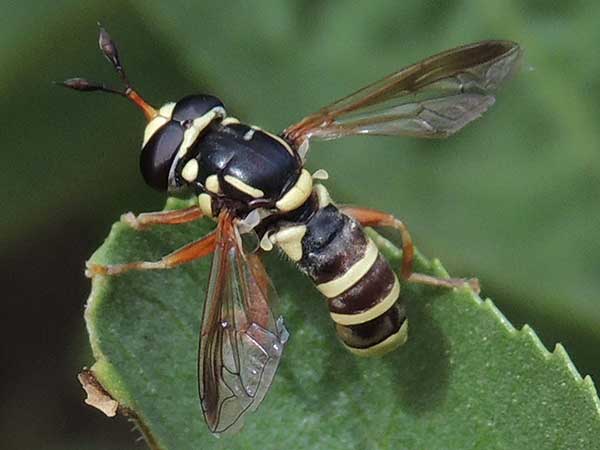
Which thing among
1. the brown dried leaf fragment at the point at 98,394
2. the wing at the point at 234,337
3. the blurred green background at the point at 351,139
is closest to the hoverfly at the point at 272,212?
the wing at the point at 234,337

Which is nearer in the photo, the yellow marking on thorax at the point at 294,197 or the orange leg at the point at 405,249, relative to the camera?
the orange leg at the point at 405,249

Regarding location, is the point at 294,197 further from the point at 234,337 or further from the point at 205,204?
the point at 234,337

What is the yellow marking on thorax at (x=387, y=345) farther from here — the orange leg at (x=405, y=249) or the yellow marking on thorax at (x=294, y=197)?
the yellow marking on thorax at (x=294, y=197)

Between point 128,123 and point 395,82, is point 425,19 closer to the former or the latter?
point 395,82

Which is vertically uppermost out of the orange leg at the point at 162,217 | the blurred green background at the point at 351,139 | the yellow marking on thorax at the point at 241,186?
the orange leg at the point at 162,217

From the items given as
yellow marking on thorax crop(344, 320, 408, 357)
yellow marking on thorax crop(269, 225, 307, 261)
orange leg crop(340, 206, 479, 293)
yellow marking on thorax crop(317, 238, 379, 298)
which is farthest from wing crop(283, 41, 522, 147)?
yellow marking on thorax crop(344, 320, 408, 357)

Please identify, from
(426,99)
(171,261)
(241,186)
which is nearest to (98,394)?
(171,261)

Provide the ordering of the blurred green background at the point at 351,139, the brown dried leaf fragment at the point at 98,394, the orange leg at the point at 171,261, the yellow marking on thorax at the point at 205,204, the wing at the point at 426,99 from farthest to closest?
the blurred green background at the point at 351,139
the wing at the point at 426,99
the yellow marking on thorax at the point at 205,204
the orange leg at the point at 171,261
the brown dried leaf fragment at the point at 98,394

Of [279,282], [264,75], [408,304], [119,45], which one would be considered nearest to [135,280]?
[279,282]

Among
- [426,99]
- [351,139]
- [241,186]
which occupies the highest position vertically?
[241,186]
